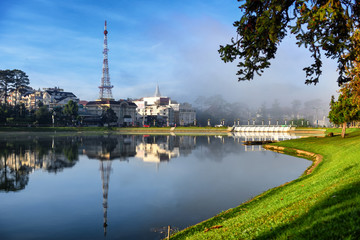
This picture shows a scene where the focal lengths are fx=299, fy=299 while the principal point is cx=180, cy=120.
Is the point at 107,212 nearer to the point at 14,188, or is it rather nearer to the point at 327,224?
the point at 14,188

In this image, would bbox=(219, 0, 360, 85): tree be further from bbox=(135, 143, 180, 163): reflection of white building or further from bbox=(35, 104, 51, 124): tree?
bbox=(35, 104, 51, 124): tree

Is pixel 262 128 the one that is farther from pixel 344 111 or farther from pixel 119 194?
pixel 119 194

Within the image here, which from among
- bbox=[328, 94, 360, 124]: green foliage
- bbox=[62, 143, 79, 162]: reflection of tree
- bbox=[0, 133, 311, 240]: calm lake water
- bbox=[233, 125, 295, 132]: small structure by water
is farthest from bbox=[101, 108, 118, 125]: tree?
bbox=[328, 94, 360, 124]: green foliage

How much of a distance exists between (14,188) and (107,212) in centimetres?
1255

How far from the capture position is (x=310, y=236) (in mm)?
8211

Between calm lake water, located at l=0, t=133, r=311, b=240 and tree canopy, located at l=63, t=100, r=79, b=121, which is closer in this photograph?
calm lake water, located at l=0, t=133, r=311, b=240

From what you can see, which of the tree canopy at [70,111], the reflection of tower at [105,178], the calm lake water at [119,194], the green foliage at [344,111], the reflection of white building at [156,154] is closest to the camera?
the calm lake water at [119,194]

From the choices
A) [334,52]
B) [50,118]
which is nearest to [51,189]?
[334,52]

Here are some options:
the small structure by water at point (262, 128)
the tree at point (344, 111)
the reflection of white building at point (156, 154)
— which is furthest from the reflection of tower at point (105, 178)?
the small structure by water at point (262, 128)

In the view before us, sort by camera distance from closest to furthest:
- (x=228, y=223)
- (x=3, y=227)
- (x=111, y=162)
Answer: (x=228, y=223), (x=3, y=227), (x=111, y=162)

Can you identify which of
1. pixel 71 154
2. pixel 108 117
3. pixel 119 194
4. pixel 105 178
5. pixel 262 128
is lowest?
pixel 105 178

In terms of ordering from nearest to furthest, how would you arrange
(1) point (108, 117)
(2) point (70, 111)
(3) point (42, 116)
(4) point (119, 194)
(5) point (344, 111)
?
(4) point (119, 194), (5) point (344, 111), (3) point (42, 116), (2) point (70, 111), (1) point (108, 117)

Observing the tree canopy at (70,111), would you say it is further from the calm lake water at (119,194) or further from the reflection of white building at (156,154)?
the calm lake water at (119,194)

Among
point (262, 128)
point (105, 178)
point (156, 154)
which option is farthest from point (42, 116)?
point (105, 178)
